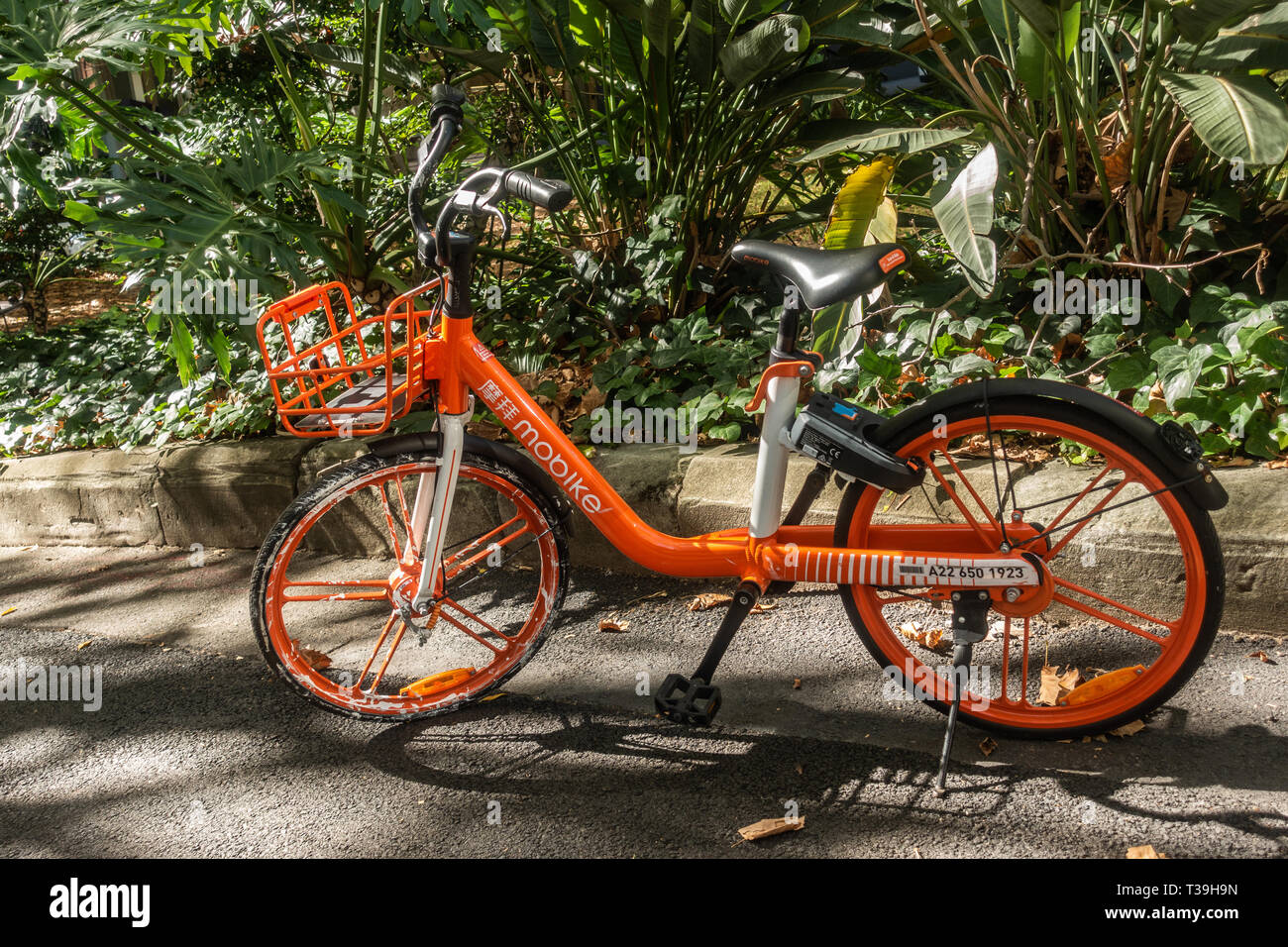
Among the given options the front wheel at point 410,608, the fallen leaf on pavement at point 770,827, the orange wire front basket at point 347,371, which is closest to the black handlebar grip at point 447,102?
the orange wire front basket at point 347,371

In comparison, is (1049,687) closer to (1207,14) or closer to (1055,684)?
(1055,684)

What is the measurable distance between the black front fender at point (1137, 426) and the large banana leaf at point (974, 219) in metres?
0.62

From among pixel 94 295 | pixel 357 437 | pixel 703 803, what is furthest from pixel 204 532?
pixel 94 295

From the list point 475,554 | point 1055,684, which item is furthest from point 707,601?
point 1055,684

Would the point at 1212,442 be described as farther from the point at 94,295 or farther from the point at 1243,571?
the point at 94,295

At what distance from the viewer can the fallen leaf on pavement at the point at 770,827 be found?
2069mm

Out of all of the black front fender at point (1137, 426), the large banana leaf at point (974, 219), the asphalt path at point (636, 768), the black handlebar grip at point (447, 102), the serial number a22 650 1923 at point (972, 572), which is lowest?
the asphalt path at point (636, 768)

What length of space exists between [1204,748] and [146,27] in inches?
144

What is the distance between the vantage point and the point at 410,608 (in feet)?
8.34

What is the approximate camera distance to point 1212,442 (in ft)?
9.14

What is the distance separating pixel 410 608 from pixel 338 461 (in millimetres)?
1504

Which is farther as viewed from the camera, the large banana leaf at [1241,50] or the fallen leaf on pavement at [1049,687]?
the large banana leaf at [1241,50]

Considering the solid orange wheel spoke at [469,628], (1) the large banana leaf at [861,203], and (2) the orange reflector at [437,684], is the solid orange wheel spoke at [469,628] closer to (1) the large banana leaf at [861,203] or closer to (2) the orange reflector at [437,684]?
(2) the orange reflector at [437,684]

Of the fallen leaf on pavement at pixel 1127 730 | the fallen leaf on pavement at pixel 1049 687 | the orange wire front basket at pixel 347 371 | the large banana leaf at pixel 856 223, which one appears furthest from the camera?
the large banana leaf at pixel 856 223
